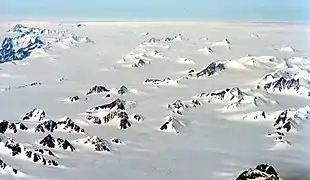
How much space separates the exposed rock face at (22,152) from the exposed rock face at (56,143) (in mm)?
55

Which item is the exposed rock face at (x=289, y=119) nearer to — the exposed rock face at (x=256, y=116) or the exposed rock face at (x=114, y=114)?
the exposed rock face at (x=256, y=116)

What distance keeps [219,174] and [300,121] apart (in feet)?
1.42

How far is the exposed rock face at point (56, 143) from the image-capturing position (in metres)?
1.93

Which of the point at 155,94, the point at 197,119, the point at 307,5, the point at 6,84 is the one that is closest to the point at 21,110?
the point at 6,84

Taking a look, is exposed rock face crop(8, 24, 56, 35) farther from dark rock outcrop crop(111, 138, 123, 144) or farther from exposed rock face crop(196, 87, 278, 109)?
exposed rock face crop(196, 87, 278, 109)

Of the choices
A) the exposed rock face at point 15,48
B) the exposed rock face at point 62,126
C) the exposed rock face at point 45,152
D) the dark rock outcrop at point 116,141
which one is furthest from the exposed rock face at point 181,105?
the exposed rock face at point 15,48

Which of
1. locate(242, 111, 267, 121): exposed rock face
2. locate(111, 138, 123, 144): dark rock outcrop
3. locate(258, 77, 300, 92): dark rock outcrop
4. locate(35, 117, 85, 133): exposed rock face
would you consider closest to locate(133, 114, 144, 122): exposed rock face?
locate(111, 138, 123, 144): dark rock outcrop

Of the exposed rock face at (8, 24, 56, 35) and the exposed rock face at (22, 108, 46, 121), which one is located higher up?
the exposed rock face at (8, 24, 56, 35)

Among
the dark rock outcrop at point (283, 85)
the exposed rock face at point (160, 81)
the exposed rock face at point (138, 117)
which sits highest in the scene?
the dark rock outcrop at point (283, 85)

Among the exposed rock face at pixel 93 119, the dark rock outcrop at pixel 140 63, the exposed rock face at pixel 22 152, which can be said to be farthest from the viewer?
the dark rock outcrop at pixel 140 63

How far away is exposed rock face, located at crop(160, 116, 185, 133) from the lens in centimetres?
203

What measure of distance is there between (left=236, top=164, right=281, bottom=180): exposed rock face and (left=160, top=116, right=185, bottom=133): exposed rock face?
31cm

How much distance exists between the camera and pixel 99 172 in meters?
1.94

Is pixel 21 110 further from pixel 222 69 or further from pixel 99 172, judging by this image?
pixel 222 69
